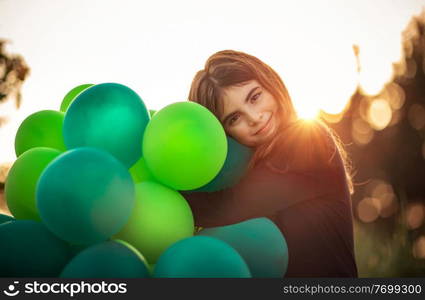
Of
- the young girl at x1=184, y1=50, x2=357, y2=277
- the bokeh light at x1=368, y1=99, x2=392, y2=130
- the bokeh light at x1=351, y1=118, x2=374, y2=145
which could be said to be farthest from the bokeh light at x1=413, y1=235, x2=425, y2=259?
the young girl at x1=184, y1=50, x2=357, y2=277

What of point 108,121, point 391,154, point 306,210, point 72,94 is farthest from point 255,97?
point 391,154

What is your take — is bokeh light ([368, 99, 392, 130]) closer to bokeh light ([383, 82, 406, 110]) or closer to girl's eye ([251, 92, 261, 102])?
bokeh light ([383, 82, 406, 110])

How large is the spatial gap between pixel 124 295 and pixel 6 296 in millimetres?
573

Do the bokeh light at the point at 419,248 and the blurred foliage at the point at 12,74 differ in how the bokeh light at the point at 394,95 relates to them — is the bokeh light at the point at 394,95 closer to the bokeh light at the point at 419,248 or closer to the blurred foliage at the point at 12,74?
the bokeh light at the point at 419,248

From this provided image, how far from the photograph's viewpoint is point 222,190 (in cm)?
234

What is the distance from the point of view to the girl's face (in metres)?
2.43

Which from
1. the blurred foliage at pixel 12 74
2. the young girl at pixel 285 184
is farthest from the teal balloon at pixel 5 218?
the blurred foliage at pixel 12 74

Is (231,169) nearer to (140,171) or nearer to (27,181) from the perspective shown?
(140,171)

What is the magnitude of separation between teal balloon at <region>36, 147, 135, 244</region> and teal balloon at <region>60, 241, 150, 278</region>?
0.08m

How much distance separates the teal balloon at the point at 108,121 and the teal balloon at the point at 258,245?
0.60m

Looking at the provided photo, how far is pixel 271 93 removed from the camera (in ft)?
8.35

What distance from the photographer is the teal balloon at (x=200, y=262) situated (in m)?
1.56

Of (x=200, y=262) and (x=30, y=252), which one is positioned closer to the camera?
(x=200, y=262)

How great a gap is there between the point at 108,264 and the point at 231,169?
0.95 metres
